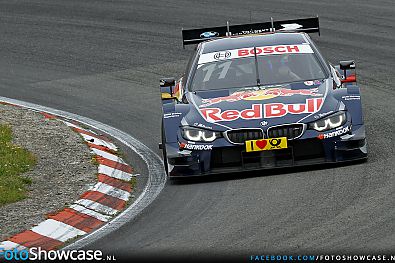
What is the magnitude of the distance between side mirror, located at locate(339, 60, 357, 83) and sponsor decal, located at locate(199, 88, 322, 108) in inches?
20.7

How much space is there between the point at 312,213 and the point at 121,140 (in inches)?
197

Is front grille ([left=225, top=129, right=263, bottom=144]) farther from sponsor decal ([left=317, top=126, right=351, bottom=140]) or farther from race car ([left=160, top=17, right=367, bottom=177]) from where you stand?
sponsor decal ([left=317, top=126, right=351, bottom=140])

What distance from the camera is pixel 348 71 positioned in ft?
41.7

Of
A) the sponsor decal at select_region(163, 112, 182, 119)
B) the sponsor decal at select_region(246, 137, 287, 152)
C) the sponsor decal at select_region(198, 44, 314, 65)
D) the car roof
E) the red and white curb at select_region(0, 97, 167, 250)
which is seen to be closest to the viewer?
the red and white curb at select_region(0, 97, 167, 250)

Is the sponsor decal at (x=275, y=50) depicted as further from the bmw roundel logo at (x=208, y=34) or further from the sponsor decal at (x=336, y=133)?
the sponsor decal at (x=336, y=133)

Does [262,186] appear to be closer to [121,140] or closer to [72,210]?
[72,210]

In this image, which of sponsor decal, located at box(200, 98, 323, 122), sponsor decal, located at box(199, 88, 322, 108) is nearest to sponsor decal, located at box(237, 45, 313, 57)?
sponsor decal, located at box(199, 88, 322, 108)

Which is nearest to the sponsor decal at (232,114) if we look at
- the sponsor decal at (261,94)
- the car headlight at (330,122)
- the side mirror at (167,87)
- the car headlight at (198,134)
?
the car headlight at (198,134)

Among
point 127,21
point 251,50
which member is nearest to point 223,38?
point 251,50

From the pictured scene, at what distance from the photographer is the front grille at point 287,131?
36.4ft

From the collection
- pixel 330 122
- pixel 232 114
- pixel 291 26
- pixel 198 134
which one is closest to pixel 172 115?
pixel 198 134

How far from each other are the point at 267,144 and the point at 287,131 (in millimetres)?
236

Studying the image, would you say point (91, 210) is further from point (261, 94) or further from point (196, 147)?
point (261, 94)

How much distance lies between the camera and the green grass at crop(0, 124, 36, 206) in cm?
1086
